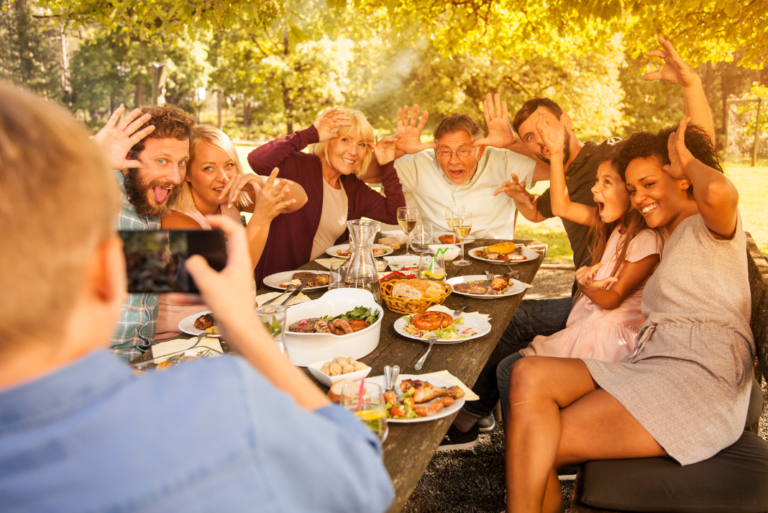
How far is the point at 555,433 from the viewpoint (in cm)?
204

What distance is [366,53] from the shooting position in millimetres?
16047

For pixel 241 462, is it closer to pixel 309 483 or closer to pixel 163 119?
pixel 309 483

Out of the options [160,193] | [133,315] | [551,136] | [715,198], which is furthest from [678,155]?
[133,315]

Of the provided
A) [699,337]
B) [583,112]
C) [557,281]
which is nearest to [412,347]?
[699,337]

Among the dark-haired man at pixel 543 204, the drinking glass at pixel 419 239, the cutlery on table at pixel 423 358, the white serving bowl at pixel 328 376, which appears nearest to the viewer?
the white serving bowl at pixel 328 376

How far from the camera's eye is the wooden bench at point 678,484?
1.77 metres

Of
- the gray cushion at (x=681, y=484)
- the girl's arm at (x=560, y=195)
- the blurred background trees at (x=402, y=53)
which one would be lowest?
the gray cushion at (x=681, y=484)

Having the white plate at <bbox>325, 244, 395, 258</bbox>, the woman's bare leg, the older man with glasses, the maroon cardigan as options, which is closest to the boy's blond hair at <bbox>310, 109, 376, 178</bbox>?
the maroon cardigan

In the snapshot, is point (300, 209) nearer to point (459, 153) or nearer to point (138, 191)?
point (459, 153)

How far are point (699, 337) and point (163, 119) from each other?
2669mm

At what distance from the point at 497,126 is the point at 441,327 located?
2677 millimetres

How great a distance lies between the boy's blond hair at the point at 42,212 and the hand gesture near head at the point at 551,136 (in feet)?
10.7

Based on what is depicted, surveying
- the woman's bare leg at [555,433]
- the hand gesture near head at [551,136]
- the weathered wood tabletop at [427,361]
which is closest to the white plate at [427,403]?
the weathered wood tabletop at [427,361]

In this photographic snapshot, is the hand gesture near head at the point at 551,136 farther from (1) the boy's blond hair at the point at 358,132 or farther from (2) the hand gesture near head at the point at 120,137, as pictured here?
(2) the hand gesture near head at the point at 120,137
